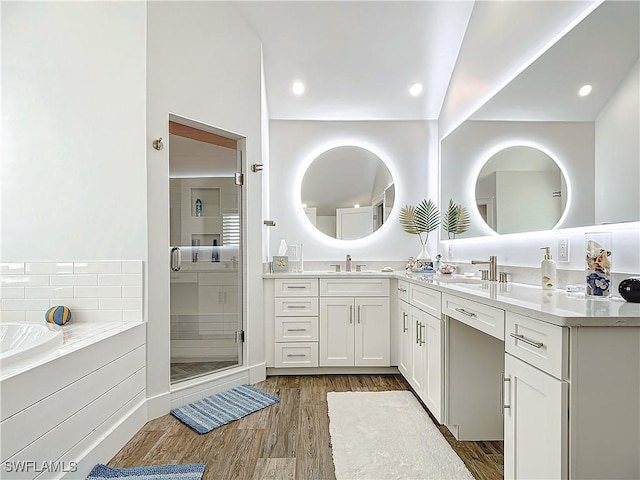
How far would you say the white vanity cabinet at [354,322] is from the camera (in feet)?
11.7

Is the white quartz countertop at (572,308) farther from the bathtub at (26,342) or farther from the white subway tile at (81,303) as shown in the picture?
the white subway tile at (81,303)

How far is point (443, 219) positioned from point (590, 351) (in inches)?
110

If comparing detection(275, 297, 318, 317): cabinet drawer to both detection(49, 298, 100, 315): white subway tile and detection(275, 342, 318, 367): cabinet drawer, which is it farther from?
detection(49, 298, 100, 315): white subway tile

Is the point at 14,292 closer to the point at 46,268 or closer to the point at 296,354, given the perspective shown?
the point at 46,268

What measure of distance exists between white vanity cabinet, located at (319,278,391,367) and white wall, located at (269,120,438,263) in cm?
69

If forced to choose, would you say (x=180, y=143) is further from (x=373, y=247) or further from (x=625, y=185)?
(x=625, y=185)

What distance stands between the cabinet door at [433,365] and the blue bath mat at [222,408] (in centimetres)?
110

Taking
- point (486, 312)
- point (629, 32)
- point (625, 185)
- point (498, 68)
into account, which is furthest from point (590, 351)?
point (498, 68)

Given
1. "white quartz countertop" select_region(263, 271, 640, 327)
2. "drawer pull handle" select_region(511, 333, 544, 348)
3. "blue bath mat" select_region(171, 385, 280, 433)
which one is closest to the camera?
"white quartz countertop" select_region(263, 271, 640, 327)

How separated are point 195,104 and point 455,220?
2.31m

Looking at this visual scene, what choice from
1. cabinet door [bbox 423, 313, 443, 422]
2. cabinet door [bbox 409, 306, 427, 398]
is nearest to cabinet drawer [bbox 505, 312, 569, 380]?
cabinet door [bbox 423, 313, 443, 422]

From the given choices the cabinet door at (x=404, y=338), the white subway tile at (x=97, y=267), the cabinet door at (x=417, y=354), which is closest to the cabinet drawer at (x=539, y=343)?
the cabinet door at (x=417, y=354)

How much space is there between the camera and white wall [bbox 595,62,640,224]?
1.68 m

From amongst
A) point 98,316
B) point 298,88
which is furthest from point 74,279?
point 298,88
